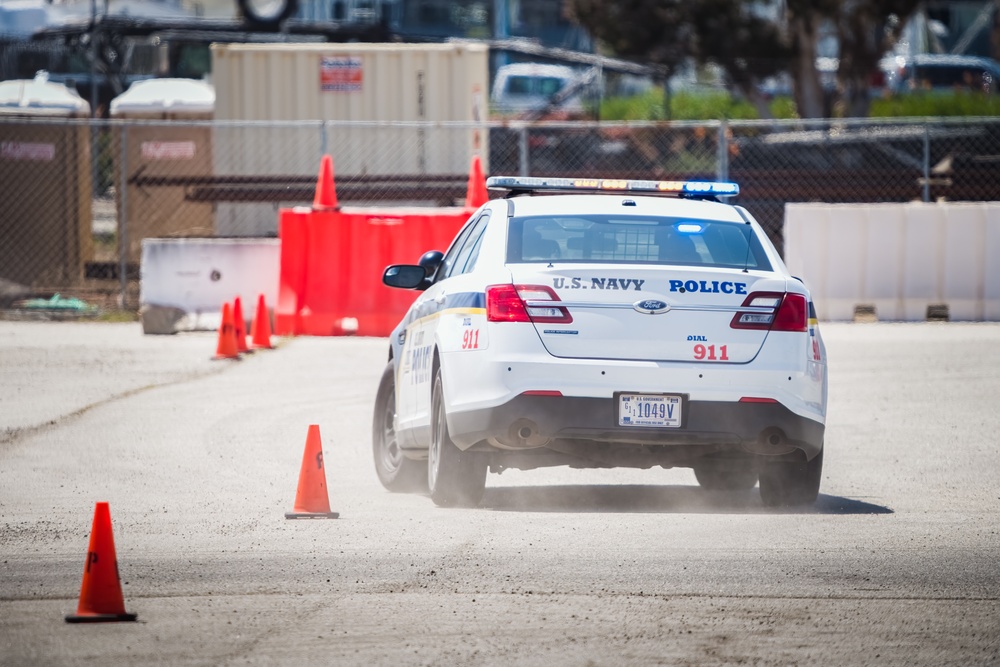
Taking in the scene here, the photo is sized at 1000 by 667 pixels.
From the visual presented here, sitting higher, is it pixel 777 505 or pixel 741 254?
pixel 741 254

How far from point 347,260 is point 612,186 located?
958 centimetres

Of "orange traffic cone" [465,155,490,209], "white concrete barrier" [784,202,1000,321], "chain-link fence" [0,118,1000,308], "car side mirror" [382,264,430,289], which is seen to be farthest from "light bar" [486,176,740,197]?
"chain-link fence" [0,118,1000,308]

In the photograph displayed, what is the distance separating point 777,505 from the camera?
9.27m

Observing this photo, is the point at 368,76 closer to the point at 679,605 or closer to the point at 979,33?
the point at 679,605

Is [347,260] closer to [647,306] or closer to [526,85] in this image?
[647,306]

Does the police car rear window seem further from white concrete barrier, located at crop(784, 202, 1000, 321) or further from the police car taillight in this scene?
white concrete barrier, located at crop(784, 202, 1000, 321)

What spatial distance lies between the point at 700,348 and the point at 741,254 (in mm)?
627

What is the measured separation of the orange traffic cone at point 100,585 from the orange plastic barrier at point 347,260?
1271 cm

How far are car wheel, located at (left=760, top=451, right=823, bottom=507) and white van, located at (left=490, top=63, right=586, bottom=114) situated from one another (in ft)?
98.5

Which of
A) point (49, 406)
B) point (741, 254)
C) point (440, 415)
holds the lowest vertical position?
point (49, 406)

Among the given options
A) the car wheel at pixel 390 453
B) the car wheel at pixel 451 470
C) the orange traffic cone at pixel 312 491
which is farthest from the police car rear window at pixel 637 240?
the car wheel at pixel 390 453

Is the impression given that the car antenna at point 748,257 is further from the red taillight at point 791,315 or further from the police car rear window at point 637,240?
the red taillight at point 791,315

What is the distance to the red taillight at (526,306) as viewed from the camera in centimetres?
845

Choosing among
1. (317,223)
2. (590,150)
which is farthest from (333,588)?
(590,150)
